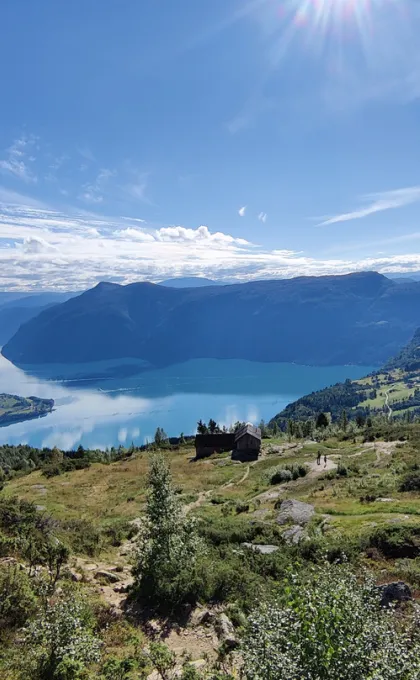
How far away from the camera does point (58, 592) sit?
1487 centimetres

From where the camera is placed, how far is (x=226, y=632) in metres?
13.3

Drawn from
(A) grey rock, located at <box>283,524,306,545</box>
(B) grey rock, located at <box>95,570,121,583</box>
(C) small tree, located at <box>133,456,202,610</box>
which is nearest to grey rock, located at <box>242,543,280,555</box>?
(A) grey rock, located at <box>283,524,306,545</box>

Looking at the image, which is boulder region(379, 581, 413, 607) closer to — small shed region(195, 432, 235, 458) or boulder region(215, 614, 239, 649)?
boulder region(215, 614, 239, 649)

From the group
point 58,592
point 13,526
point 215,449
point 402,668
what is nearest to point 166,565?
point 58,592

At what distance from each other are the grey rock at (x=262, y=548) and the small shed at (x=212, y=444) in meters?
50.0

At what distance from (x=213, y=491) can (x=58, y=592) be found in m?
29.4

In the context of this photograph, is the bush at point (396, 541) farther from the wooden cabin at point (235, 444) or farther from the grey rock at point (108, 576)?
the wooden cabin at point (235, 444)

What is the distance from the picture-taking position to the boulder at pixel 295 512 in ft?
86.7

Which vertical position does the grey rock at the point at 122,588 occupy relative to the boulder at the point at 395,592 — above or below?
below

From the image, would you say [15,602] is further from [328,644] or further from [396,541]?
[396,541]

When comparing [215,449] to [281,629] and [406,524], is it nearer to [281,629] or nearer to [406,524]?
[406,524]

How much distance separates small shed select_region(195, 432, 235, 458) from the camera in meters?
71.9

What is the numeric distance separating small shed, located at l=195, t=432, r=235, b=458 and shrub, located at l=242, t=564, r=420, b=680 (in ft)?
212

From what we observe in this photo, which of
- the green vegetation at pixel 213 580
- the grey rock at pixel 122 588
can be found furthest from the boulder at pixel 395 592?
the grey rock at pixel 122 588
